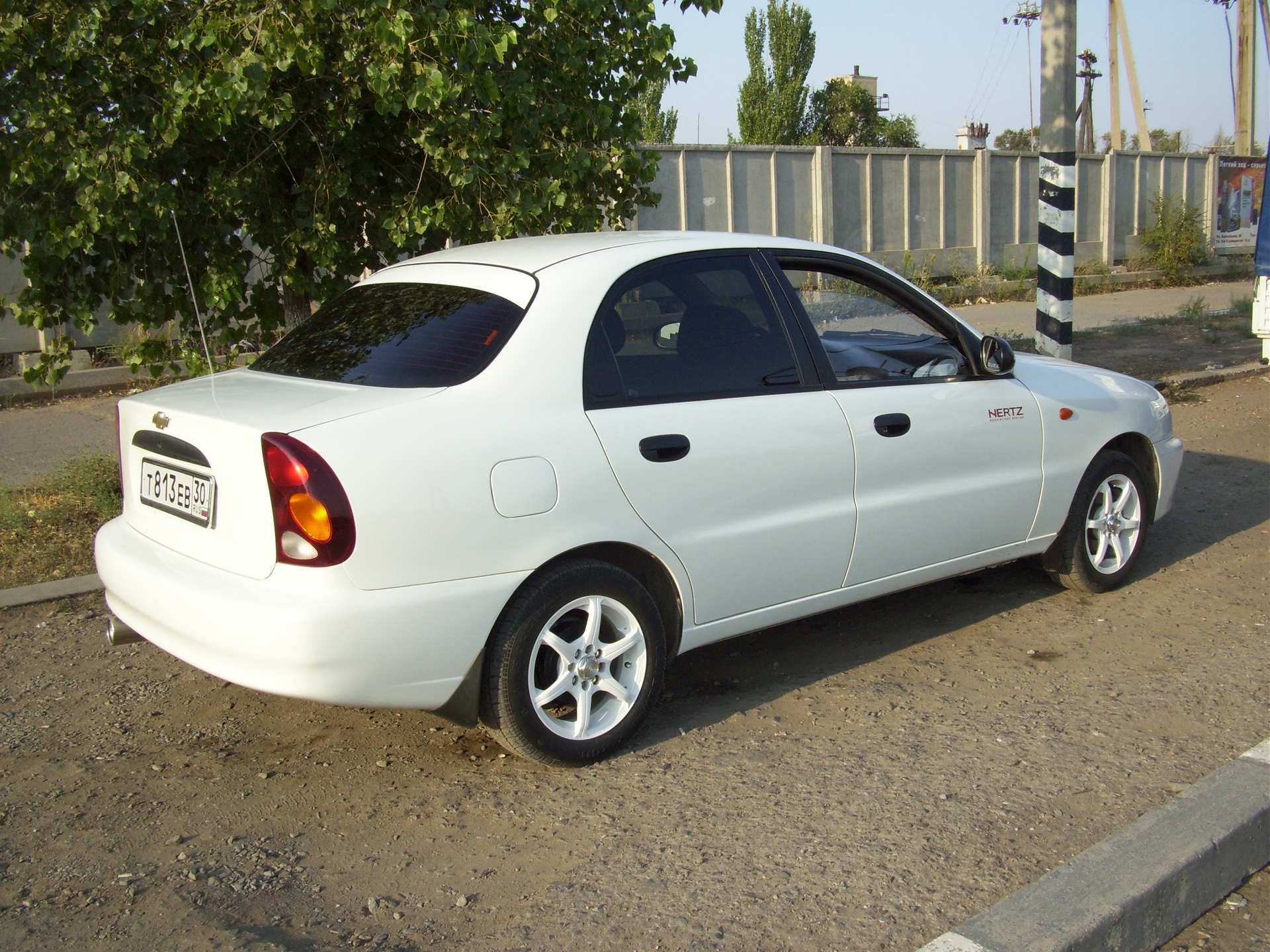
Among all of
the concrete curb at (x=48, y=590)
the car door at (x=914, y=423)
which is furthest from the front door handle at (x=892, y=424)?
the concrete curb at (x=48, y=590)

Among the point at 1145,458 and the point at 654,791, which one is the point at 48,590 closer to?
the point at 654,791

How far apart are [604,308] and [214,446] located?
1.28 metres

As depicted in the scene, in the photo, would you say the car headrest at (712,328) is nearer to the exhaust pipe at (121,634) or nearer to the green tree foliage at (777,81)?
the exhaust pipe at (121,634)

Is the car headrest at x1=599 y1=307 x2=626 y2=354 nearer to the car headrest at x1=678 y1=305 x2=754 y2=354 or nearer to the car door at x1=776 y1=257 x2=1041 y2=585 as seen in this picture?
the car headrest at x1=678 y1=305 x2=754 y2=354

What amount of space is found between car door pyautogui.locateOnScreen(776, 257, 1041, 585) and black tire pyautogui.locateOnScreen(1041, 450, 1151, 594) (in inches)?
14.8

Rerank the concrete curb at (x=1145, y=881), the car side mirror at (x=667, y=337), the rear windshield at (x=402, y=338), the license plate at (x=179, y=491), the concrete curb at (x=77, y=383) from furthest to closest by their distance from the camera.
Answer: the concrete curb at (x=77, y=383) → the car side mirror at (x=667, y=337) → the rear windshield at (x=402, y=338) → the license plate at (x=179, y=491) → the concrete curb at (x=1145, y=881)

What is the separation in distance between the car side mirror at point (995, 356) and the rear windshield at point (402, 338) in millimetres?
2024

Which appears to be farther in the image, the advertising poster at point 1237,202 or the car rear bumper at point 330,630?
the advertising poster at point 1237,202

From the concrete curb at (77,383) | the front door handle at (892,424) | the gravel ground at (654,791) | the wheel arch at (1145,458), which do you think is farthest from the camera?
the concrete curb at (77,383)

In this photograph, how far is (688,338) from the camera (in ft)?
13.1

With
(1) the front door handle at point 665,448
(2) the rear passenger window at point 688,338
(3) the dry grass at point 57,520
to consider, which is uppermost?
(2) the rear passenger window at point 688,338

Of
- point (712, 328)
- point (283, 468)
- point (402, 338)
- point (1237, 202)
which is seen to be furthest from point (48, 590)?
point (1237, 202)

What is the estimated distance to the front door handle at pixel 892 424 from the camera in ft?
14.1

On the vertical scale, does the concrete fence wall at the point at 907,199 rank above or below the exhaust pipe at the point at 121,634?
above
